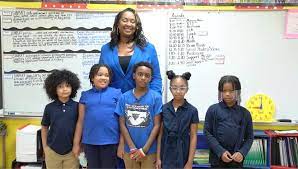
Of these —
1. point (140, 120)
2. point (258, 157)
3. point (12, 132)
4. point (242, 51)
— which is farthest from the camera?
point (12, 132)

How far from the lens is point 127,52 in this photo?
232 centimetres

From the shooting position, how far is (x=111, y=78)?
90.7 inches

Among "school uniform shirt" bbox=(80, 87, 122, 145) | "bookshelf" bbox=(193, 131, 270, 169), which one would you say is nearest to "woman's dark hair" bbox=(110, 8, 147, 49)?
"school uniform shirt" bbox=(80, 87, 122, 145)

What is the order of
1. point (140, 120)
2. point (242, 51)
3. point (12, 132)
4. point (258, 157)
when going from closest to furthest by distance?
point (140, 120) → point (258, 157) → point (242, 51) → point (12, 132)

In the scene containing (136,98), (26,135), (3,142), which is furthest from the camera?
(3,142)

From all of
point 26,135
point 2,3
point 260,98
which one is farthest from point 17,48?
point 260,98

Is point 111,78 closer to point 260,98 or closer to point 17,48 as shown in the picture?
point 17,48

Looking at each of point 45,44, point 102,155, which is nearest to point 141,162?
point 102,155

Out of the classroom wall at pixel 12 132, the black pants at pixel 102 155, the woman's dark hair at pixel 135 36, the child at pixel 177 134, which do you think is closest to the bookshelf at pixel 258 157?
the child at pixel 177 134

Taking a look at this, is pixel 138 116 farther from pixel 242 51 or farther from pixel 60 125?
pixel 242 51

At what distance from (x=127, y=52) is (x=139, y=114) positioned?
0.44 m

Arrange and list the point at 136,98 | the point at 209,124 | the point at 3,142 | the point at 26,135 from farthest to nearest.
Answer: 1. the point at 3,142
2. the point at 26,135
3. the point at 209,124
4. the point at 136,98

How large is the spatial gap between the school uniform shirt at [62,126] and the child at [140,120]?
34cm

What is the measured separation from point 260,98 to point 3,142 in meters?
2.43
